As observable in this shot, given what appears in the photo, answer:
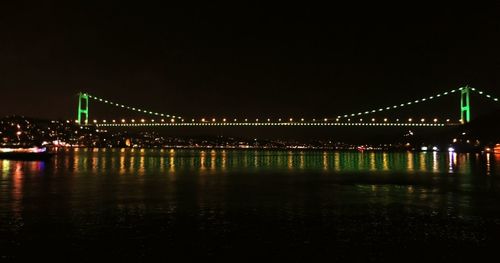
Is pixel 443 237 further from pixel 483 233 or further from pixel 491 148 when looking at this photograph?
pixel 491 148

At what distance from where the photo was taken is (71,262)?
845cm

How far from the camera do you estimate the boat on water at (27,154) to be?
46.2 metres

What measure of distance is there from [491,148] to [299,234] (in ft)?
240

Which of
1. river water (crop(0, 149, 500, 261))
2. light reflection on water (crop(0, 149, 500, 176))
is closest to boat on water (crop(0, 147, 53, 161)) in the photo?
light reflection on water (crop(0, 149, 500, 176))

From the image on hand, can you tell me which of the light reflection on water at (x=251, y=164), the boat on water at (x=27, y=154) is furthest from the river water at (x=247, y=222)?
the boat on water at (x=27, y=154)

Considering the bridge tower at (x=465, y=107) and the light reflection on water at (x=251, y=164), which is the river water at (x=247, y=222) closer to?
the light reflection on water at (x=251, y=164)

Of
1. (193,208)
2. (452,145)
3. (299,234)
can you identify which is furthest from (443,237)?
(452,145)

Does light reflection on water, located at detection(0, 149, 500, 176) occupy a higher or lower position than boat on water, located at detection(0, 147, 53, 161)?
lower

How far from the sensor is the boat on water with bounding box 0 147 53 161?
1820 inches

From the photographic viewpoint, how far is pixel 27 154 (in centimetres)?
4703

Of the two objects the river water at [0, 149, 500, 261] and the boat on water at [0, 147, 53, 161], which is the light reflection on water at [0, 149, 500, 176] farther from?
the river water at [0, 149, 500, 261]

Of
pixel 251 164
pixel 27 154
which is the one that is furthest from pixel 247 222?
pixel 27 154

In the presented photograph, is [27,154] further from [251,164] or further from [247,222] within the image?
[247,222]

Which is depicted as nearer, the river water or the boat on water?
the river water
